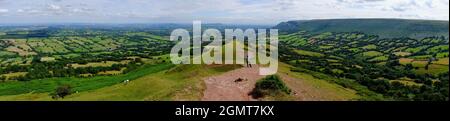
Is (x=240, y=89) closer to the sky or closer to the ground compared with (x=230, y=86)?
closer to the ground

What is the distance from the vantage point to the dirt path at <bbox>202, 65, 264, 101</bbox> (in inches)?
1853

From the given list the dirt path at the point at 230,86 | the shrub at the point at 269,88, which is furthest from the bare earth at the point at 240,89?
the shrub at the point at 269,88

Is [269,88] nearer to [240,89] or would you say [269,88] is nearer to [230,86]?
[240,89]

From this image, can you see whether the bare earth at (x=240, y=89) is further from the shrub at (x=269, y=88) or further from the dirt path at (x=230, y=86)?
the shrub at (x=269, y=88)

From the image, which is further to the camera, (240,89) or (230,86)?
A: (230,86)

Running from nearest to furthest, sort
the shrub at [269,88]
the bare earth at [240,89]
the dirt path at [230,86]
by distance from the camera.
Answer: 1. the dirt path at [230,86]
2. the shrub at [269,88]
3. the bare earth at [240,89]

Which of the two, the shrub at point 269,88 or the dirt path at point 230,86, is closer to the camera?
the dirt path at point 230,86

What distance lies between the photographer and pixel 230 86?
174 ft

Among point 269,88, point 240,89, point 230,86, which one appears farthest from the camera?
point 230,86

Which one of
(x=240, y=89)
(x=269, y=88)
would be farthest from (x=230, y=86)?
(x=269, y=88)

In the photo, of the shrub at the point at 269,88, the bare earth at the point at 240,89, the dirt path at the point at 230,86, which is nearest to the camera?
the dirt path at the point at 230,86

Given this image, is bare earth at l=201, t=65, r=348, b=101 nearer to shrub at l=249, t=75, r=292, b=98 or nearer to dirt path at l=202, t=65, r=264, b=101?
dirt path at l=202, t=65, r=264, b=101

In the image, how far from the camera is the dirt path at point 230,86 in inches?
1853

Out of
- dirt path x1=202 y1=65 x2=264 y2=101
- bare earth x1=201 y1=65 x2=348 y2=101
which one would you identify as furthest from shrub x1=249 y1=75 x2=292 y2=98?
dirt path x1=202 y1=65 x2=264 y2=101
